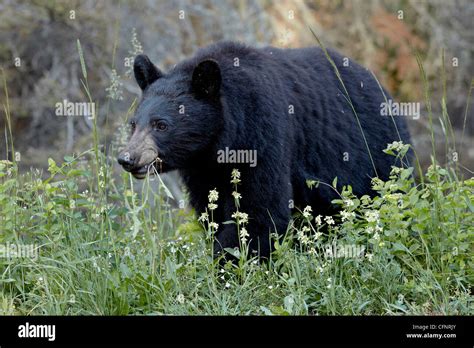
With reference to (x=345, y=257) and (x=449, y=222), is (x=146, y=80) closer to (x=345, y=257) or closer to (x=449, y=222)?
(x=345, y=257)

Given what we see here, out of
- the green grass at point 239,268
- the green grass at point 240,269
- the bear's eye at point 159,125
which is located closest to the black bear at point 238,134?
the bear's eye at point 159,125

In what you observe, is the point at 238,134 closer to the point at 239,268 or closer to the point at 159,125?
the point at 159,125

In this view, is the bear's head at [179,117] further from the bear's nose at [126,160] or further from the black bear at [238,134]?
the bear's nose at [126,160]

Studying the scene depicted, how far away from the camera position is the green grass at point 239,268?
4.48 metres

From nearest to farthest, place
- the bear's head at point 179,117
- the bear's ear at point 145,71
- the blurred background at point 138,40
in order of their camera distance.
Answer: the bear's head at point 179,117, the bear's ear at point 145,71, the blurred background at point 138,40

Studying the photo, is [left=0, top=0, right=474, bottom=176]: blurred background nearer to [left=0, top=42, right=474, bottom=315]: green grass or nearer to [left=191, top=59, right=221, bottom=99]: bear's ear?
[left=191, top=59, right=221, bottom=99]: bear's ear

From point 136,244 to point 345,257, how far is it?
1.39 m

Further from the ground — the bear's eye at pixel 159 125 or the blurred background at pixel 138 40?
the blurred background at pixel 138 40

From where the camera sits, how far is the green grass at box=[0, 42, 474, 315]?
14.7 ft

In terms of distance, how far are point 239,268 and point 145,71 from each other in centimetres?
169

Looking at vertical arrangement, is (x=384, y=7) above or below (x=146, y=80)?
above

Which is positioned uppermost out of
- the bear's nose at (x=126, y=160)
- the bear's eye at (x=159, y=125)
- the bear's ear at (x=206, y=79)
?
the bear's ear at (x=206, y=79)

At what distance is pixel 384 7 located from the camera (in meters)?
12.5
